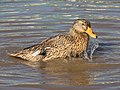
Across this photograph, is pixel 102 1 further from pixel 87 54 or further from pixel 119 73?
pixel 119 73

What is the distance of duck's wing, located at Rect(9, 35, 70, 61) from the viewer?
32.3ft

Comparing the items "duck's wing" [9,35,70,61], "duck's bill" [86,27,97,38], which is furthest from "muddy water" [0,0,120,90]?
"duck's bill" [86,27,97,38]

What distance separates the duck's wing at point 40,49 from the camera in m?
9.86

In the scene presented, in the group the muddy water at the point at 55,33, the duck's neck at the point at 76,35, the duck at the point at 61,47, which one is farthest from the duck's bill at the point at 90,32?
the muddy water at the point at 55,33

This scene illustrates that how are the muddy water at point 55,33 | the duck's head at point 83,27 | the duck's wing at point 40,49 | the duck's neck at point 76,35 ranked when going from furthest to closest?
the duck's neck at point 76,35 < the duck's head at point 83,27 < the duck's wing at point 40,49 < the muddy water at point 55,33

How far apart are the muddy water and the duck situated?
0.75ft

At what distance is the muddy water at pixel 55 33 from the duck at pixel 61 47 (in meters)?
0.23

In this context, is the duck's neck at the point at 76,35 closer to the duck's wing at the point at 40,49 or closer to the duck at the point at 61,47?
the duck at the point at 61,47

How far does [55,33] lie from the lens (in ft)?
36.8

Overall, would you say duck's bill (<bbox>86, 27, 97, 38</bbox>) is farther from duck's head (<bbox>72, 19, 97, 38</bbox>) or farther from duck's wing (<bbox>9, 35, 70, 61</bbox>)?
duck's wing (<bbox>9, 35, 70, 61</bbox>)

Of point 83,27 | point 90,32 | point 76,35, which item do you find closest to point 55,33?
point 76,35

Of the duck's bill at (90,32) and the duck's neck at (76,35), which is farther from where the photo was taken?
the duck's neck at (76,35)

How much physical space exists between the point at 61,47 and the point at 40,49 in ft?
1.25

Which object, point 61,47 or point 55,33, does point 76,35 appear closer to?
point 61,47
